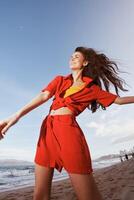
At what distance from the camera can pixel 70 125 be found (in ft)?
9.33

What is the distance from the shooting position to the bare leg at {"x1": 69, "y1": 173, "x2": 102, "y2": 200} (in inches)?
101

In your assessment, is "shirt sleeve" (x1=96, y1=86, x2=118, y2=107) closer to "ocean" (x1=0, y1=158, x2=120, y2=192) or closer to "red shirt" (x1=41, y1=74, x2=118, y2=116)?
"red shirt" (x1=41, y1=74, x2=118, y2=116)

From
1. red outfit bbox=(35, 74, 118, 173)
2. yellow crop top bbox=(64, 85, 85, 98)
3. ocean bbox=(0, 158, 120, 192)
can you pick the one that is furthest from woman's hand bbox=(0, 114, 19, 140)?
ocean bbox=(0, 158, 120, 192)

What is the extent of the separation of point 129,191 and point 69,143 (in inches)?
192

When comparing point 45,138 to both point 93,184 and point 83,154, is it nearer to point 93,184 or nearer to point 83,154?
point 83,154

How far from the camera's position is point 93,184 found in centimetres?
263

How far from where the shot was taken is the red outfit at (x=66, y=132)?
8.93ft

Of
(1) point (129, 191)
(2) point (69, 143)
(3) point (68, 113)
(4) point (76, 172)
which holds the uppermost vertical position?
(3) point (68, 113)

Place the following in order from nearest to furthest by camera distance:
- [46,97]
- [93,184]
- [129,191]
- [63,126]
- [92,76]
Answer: [93,184] < [63,126] < [46,97] < [92,76] < [129,191]

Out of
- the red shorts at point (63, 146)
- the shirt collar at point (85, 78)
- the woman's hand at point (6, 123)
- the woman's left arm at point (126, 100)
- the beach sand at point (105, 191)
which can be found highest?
the shirt collar at point (85, 78)

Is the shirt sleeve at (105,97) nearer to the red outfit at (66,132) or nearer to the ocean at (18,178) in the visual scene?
the red outfit at (66,132)

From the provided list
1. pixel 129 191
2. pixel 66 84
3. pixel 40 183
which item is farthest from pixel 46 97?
pixel 129 191

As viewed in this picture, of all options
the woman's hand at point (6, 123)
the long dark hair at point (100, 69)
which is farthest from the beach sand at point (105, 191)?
the woman's hand at point (6, 123)

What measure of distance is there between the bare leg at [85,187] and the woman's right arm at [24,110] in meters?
0.66
